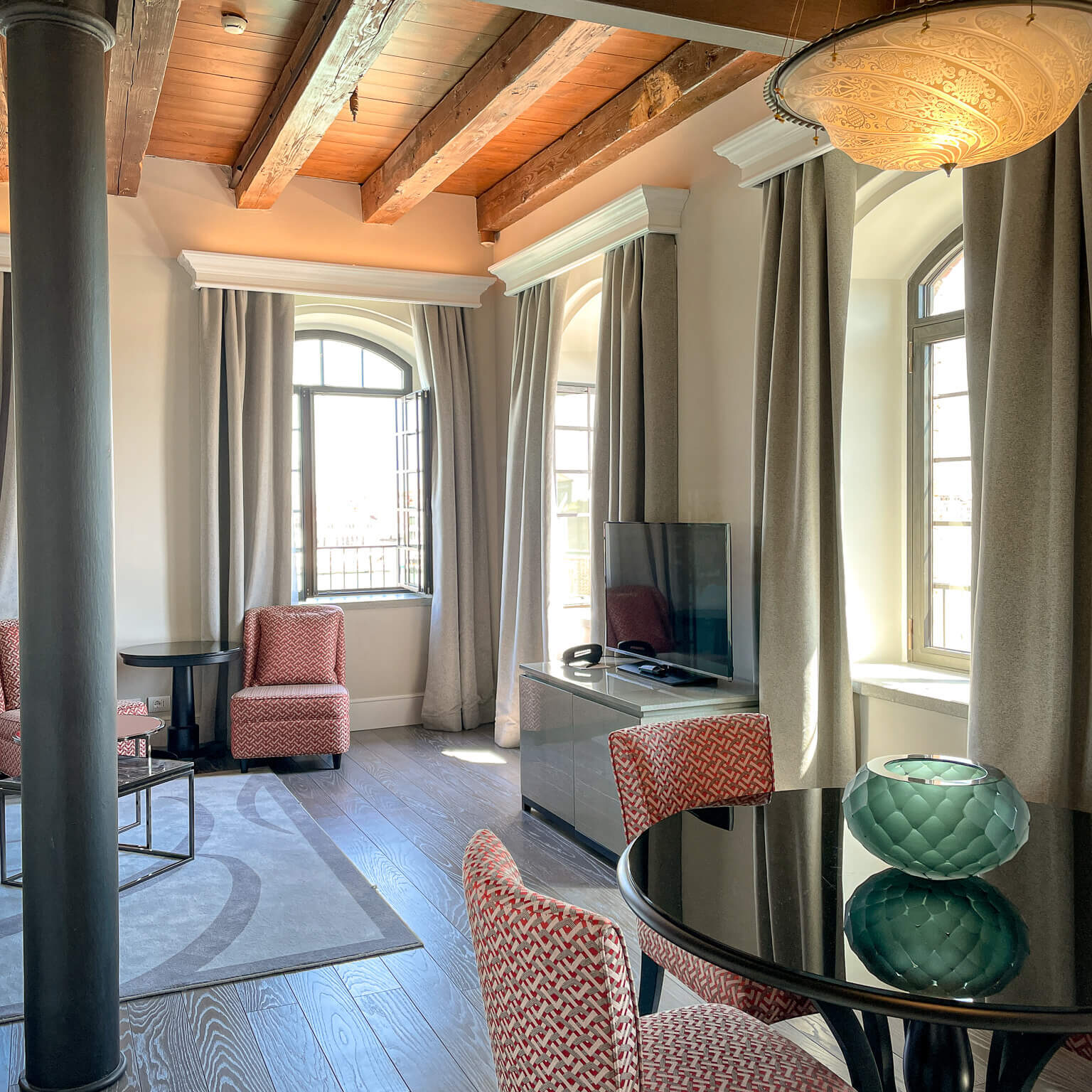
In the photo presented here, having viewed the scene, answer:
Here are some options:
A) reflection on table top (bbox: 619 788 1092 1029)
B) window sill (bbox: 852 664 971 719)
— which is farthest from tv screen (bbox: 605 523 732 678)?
reflection on table top (bbox: 619 788 1092 1029)

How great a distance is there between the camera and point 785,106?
195 centimetres

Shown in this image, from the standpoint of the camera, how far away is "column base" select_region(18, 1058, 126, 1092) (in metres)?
2.34

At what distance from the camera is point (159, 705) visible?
18.9 ft

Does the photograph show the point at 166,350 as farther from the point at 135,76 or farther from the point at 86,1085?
the point at 86,1085

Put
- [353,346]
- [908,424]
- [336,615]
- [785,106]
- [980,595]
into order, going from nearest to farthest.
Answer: [785,106] → [980,595] → [908,424] → [336,615] → [353,346]

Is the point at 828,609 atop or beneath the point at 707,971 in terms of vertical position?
atop

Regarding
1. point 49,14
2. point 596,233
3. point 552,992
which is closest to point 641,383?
point 596,233

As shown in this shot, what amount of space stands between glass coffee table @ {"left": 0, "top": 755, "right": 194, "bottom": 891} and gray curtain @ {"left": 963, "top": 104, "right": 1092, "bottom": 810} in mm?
2687

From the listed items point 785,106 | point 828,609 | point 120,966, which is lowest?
point 120,966

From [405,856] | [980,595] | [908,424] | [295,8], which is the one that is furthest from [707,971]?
[295,8]

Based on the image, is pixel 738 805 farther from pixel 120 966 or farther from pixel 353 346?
pixel 353 346

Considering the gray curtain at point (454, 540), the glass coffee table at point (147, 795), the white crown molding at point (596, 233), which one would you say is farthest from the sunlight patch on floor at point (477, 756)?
the white crown molding at point (596, 233)

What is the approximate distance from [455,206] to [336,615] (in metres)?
2.66

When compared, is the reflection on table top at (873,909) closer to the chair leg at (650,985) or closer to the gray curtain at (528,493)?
the chair leg at (650,985)
